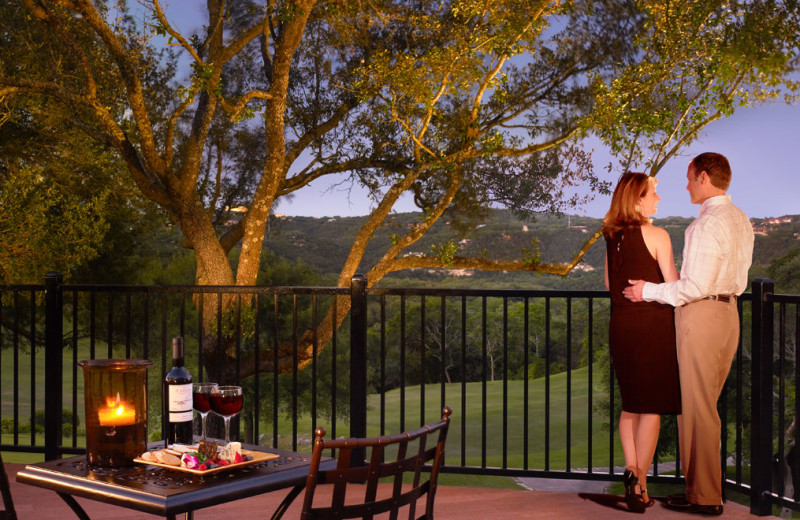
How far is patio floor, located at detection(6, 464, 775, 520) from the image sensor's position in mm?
3541

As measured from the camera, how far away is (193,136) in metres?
10.8

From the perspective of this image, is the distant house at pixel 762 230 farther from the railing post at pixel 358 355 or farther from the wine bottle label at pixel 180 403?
the wine bottle label at pixel 180 403

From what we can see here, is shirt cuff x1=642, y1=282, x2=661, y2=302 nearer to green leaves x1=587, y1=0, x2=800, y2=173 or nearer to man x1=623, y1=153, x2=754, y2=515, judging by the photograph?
man x1=623, y1=153, x2=754, y2=515

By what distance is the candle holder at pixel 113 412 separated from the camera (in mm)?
2037

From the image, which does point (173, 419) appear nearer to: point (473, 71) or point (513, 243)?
point (473, 71)

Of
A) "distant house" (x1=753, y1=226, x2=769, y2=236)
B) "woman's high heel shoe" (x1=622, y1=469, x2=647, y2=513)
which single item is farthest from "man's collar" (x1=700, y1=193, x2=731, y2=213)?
"distant house" (x1=753, y1=226, x2=769, y2=236)

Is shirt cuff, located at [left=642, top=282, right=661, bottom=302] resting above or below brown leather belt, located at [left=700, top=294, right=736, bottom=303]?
above

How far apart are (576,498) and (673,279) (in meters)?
1.21

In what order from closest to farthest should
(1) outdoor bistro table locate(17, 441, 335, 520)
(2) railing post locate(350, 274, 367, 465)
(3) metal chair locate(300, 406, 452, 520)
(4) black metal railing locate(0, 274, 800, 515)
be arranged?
(3) metal chair locate(300, 406, 452, 520) < (1) outdoor bistro table locate(17, 441, 335, 520) < (4) black metal railing locate(0, 274, 800, 515) < (2) railing post locate(350, 274, 367, 465)

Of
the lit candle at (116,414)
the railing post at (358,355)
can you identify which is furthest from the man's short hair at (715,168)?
the lit candle at (116,414)

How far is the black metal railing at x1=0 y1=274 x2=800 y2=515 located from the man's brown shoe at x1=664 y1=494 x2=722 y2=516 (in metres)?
0.26

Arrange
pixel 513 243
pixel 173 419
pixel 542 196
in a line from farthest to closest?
pixel 513 243 → pixel 542 196 → pixel 173 419

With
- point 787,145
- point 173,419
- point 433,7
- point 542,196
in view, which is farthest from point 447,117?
point 787,145

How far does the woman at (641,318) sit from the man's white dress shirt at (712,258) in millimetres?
102
